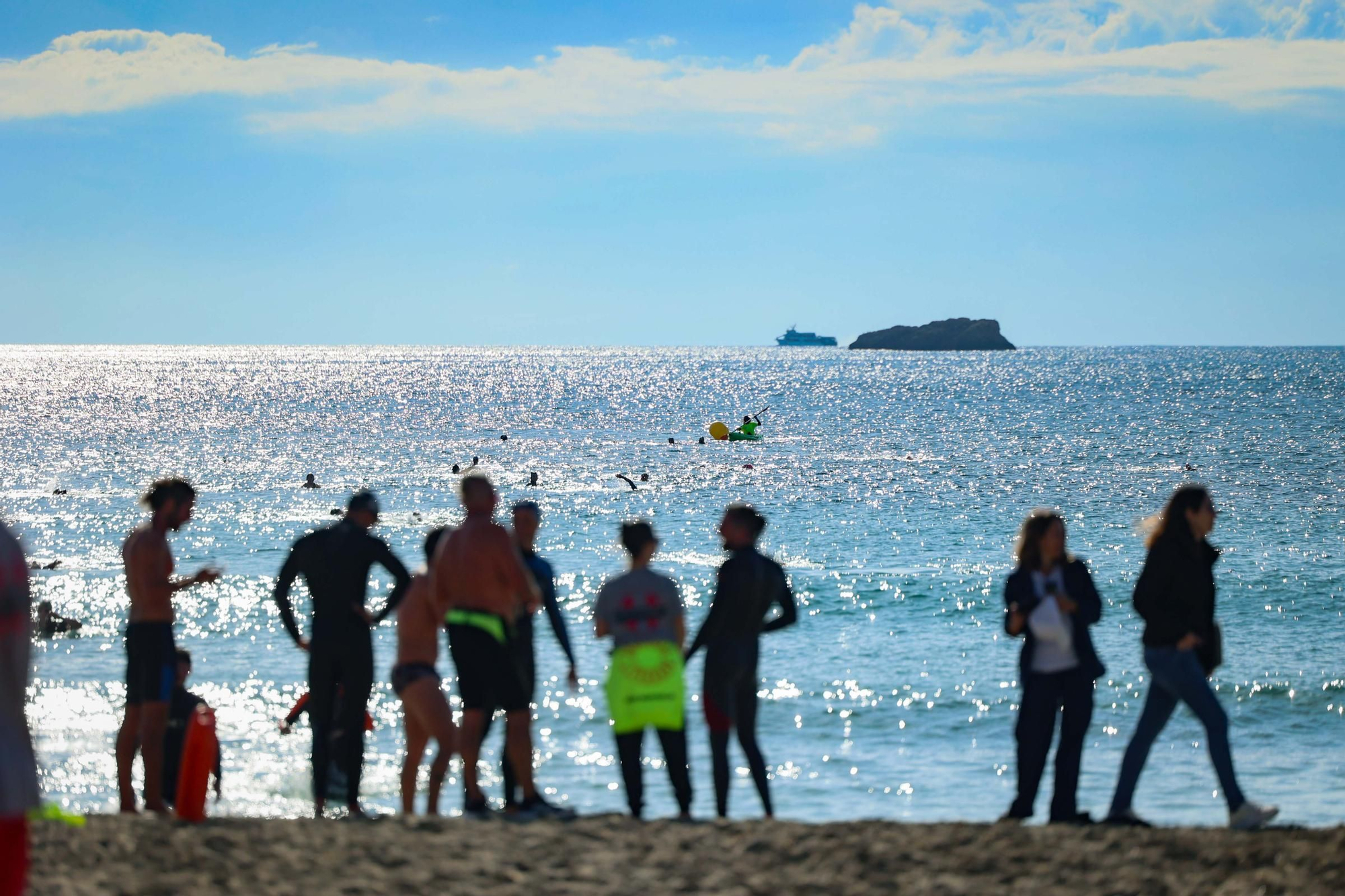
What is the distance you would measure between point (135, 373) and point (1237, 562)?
182 m

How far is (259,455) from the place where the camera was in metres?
62.3

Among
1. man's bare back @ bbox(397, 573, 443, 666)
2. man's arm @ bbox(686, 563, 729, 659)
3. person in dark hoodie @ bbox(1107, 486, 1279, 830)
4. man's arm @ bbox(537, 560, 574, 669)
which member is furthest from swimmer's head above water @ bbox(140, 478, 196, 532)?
person in dark hoodie @ bbox(1107, 486, 1279, 830)

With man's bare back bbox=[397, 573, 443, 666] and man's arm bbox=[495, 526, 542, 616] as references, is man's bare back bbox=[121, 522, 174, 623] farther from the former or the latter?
man's arm bbox=[495, 526, 542, 616]

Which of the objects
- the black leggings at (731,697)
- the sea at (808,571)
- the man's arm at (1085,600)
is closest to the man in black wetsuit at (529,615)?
the black leggings at (731,697)

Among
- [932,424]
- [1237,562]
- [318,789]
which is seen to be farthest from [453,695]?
[932,424]

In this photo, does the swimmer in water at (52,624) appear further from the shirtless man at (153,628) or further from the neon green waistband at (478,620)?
the neon green waistband at (478,620)

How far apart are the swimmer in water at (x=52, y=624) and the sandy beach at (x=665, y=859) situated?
48.1 ft

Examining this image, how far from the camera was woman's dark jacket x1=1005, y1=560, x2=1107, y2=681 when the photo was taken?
643 centimetres

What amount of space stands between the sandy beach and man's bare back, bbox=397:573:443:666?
89 centimetres

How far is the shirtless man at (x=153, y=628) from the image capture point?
260 inches

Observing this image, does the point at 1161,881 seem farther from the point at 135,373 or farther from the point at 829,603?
the point at 135,373

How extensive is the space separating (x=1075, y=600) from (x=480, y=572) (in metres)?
2.77

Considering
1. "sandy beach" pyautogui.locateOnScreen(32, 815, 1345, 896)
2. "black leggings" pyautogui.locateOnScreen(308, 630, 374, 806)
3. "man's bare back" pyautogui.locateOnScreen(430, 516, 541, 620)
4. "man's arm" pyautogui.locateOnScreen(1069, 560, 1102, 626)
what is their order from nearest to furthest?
"sandy beach" pyautogui.locateOnScreen(32, 815, 1345, 896), "man's bare back" pyautogui.locateOnScreen(430, 516, 541, 620), "man's arm" pyautogui.locateOnScreen(1069, 560, 1102, 626), "black leggings" pyautogui.locateOnScreen(308, 630, 374, 806)

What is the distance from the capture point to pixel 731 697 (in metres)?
6.58
